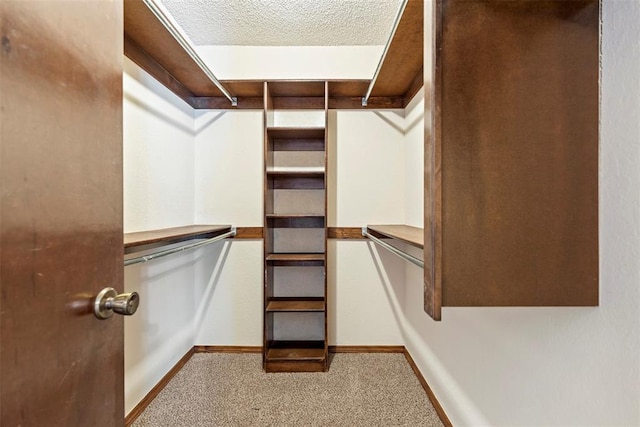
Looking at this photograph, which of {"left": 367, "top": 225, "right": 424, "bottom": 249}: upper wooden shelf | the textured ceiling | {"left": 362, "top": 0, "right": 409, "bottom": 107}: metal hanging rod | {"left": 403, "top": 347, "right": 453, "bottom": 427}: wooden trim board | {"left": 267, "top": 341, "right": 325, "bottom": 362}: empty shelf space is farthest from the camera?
{"left": 267, "top": 341, "right": 325, "bottom": 362}: empty shelf space

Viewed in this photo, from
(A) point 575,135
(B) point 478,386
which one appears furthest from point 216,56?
(B) point 478,386

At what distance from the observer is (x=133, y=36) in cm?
171

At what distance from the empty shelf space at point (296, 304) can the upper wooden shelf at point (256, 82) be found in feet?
4.77

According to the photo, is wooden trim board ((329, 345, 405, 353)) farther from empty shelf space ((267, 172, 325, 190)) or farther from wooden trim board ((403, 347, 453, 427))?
empty shelf space ((267, 172, 325, 190))

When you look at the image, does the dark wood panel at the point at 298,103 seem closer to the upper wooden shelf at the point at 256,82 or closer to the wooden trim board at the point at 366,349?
the upper wooden shelf at the point at 256,82

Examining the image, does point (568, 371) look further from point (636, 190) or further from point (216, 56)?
point (216, 56)

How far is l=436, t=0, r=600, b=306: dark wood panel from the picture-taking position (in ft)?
2.43

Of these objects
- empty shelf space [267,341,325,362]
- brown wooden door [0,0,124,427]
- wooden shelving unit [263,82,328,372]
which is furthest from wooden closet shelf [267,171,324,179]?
brown wooden door [0,0,124,427]

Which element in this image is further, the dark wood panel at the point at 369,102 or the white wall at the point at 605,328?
the dark wood panel at the point at 369,102

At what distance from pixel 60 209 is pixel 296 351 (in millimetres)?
2031

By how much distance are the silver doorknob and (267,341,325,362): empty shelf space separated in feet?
5.55

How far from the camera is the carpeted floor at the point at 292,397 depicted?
178cm

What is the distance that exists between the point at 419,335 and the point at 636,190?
5.54 feet

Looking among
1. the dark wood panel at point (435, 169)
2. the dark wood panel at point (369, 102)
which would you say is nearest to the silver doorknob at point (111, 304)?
the dark wood panel at point (435, 169)
